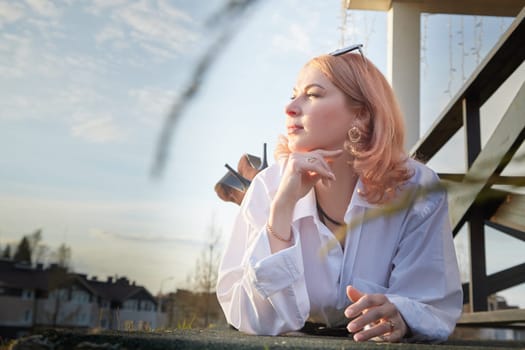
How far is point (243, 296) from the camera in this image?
Answer: 151cm

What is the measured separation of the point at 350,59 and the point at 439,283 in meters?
0.72

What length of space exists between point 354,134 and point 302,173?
23cm

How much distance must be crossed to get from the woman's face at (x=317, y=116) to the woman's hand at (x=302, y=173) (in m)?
0.09

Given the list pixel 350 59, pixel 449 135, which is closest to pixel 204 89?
pixel 350 59

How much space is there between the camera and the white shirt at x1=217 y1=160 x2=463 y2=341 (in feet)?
4.58

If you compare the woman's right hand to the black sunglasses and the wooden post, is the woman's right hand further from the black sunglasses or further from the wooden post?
the wooden post

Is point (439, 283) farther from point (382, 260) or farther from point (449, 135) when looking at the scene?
point (449, 135)

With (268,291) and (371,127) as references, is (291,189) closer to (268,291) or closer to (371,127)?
(268,291)

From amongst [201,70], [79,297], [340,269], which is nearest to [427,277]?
[340,269]

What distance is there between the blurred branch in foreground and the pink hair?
1392 millimetres

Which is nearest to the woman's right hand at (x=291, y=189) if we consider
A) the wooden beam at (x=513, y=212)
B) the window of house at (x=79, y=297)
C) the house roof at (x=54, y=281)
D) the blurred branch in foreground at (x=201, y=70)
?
the window of house at (x=79, y=297)

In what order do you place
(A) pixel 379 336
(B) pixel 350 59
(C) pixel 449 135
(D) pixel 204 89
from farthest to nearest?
(C) pixel 449 135 → (B) pixel 350 59 → (A) pixel 379 336 → (D) pixel 204 89

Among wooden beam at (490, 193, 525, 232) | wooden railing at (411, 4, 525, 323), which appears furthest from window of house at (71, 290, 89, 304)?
wooden beam at (490, 193, 525, 232)

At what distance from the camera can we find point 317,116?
1587mm
